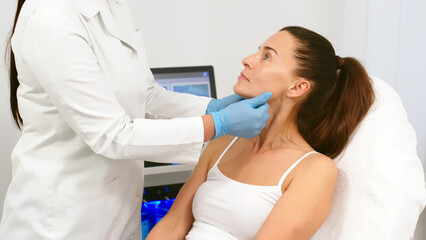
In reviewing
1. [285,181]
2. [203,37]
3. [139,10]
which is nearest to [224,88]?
[203,37]

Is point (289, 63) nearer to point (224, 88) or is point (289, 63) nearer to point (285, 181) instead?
point (285, 181)

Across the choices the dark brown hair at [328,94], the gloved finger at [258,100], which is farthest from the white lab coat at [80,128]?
the dark brown hair at [328,94]

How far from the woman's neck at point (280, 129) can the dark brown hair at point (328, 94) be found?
0.04 m

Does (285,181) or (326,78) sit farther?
(326,78)

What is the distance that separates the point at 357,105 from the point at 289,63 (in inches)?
9.6

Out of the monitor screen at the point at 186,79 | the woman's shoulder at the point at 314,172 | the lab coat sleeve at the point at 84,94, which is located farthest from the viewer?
the monitor screen at the point at 186,79

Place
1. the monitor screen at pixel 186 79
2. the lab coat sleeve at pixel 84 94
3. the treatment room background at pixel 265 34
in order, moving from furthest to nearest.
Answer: the treatment room background at pixel 265 34
the monitor screen at pixel 186 79
the lab coat sleeve at pixel 84 94

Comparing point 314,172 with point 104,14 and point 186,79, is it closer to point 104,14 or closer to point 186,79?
point 104,14

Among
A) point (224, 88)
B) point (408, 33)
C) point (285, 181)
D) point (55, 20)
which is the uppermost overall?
point (55, 20)

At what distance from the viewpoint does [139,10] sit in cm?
214

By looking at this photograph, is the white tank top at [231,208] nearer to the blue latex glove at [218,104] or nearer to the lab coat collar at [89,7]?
the blue latex glove at [218,104]

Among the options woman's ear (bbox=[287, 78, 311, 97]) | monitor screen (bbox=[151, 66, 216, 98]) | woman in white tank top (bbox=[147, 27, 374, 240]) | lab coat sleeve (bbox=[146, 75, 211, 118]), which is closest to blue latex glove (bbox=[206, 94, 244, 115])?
lab coat sleeve (bbox=[146, 75, 211, 118])

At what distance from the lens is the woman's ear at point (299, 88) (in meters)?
1.22

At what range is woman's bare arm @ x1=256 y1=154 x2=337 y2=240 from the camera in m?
1.02
